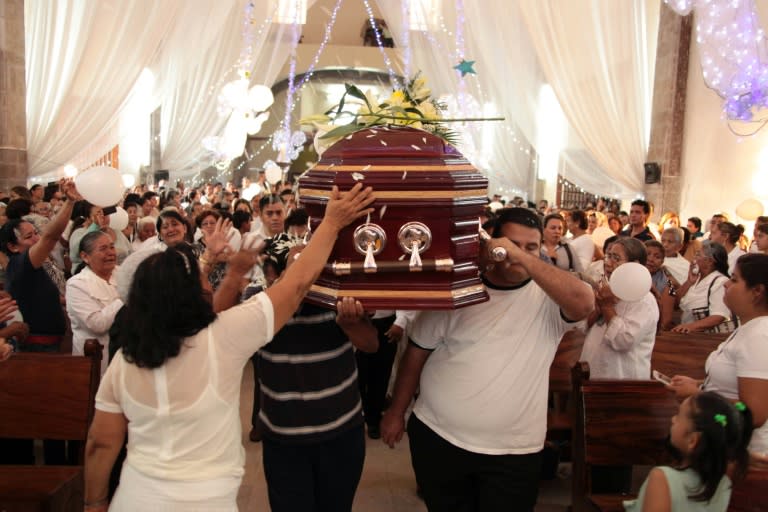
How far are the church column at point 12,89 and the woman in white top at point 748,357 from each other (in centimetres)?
917

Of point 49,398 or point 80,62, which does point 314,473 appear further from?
point 80,62

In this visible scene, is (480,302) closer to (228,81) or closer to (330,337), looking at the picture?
(330,337)

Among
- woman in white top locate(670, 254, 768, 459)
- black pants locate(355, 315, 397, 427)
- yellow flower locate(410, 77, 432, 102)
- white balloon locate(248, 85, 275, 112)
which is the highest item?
white balloon locate(248, 85, 275, 112)

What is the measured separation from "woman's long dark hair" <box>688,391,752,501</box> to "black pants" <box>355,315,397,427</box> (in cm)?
289

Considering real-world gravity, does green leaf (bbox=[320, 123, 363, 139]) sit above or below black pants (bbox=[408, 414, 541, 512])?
above

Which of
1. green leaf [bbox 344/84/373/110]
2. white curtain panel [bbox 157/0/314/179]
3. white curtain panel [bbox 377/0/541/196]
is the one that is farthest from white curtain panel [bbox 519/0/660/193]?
green leaf [bbox 344/84/373/110]

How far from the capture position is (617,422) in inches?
116

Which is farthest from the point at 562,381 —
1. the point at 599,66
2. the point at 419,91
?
the point at 599,66

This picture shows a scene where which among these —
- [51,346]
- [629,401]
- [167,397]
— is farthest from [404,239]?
[51,346]

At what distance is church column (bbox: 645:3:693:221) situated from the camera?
34.9 ft

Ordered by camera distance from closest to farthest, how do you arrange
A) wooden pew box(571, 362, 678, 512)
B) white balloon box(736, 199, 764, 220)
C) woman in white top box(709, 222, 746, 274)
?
wooden pew box(571, 362, 678, 512) → woman in white top box(709, 222, 746, 274) → white balloon box(736, 199, 764, 220)

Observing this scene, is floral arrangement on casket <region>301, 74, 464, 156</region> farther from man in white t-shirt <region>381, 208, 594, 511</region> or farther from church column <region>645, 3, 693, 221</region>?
church column <region>645, 3, 693, 221</region>

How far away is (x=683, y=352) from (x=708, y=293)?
1087 millimetres

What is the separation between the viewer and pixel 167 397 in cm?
194
